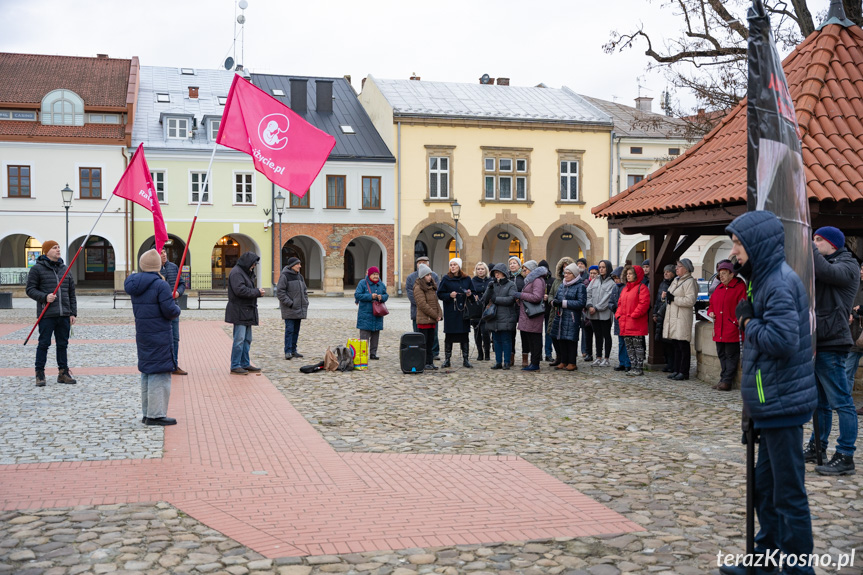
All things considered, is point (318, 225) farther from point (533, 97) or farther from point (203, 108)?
point (533, 97)

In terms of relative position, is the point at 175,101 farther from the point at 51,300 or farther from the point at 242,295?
the point at 51,300

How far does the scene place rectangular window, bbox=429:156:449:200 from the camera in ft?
141

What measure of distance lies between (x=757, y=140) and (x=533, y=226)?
40.0 meters

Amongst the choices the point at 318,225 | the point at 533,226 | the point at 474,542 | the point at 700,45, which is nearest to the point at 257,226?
the point at 318,225

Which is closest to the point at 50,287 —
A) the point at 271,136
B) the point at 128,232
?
the point at 271,136

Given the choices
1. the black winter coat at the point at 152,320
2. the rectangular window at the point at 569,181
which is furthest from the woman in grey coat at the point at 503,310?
the rectangular window at the point at 569,181

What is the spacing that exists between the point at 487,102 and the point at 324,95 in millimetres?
8775

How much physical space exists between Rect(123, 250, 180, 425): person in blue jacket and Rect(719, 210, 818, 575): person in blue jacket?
6010 mm

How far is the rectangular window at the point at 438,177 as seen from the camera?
42.9m

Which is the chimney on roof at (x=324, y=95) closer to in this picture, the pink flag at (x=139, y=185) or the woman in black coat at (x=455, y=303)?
the pink flag at (x=139, y=185)

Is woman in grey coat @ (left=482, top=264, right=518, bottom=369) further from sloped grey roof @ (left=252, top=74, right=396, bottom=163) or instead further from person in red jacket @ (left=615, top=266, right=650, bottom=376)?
sloped grey roof @ (left=252, top=74, right=396, bottom=163)

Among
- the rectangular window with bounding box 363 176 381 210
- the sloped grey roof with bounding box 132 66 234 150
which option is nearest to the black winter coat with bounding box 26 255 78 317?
the sloped grey roof with bounding box 132 66 234 150

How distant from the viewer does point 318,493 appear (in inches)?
242

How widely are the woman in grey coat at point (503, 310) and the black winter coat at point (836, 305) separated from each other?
6.99 meters
